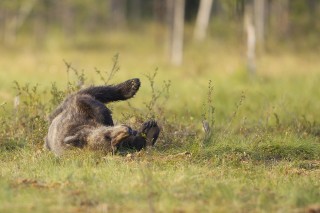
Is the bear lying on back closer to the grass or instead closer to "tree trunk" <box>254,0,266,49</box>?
the grass

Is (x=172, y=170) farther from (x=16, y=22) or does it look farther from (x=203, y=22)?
(x=16, y=22)

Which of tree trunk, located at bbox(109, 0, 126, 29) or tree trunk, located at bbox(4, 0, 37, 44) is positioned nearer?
tree trunk, located at bbox(4, 0, 37, 44)

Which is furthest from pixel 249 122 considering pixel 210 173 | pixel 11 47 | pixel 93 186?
pixel 11 47

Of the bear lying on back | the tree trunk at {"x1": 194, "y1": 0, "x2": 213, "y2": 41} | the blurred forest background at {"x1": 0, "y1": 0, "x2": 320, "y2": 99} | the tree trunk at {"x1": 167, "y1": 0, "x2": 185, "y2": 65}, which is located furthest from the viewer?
the tree trunk at {"x1": 194, "y1": 0, "x2": 213, "y2": 41}

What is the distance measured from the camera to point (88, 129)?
8969 millimetres

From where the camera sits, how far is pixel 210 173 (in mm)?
7918

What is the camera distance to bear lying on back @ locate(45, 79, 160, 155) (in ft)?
28.7

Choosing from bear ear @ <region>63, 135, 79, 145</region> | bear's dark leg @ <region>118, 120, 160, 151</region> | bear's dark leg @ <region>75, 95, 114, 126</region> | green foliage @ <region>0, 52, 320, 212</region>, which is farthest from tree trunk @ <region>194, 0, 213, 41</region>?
bear ear @ <region>63, 135, 79, 145</region>

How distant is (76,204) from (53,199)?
32 cm

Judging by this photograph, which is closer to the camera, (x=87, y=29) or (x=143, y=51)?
(x=143, y=51)

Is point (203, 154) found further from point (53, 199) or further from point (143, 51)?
point (143, 51)

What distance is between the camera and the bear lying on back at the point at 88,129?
28.7 ft

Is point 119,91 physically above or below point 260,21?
above

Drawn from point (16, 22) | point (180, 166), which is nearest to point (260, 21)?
point (16, 22)
